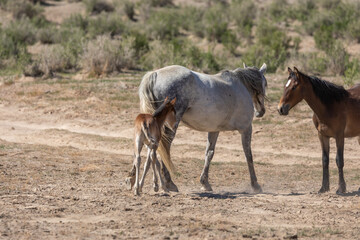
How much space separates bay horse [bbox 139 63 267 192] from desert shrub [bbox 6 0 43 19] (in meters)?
→ 31.8

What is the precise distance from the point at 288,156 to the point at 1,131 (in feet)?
24.3

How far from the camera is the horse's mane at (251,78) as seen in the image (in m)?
10.4

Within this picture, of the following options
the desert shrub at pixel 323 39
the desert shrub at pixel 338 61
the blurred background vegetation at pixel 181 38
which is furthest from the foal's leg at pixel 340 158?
the desert shrub at pixel 323 39

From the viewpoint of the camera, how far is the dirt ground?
7074 mm

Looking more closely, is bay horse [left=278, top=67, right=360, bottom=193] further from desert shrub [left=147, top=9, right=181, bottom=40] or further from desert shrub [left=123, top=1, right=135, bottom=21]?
desert shrub [left=123, top=1, right=135, bottom=21]

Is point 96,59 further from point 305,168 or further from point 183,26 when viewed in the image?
point 183,26

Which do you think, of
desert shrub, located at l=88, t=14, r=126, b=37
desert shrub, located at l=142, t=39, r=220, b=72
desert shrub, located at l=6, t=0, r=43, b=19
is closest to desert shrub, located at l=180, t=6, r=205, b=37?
desert shrub, located at l=88, t=14, r=126, b=37

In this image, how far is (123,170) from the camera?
11.5 meters

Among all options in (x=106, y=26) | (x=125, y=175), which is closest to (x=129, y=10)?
(x=106, y=26)

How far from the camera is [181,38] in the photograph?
34.8 m

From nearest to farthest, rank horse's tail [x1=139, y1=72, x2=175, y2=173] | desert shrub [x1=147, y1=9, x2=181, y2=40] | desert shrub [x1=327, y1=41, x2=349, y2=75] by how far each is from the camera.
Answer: horse's tail [x1=139, y1=72, x2=175, y2=173], desert shrub [x1=327, y1=41, x2=349, y2=75], desert shrub [x1=147, y1=9, x2=181, y2=40]

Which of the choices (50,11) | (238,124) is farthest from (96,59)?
(50,11)

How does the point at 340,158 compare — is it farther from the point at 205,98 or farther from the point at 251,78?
the point at 205,98

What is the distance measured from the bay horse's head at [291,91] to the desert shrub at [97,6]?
34140 mm
